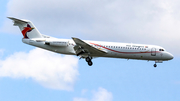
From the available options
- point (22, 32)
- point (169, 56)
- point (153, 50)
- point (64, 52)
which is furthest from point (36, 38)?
point (169, 56)

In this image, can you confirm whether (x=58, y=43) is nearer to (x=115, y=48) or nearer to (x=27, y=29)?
(x=27, y=29)

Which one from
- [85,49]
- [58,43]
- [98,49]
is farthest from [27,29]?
[98,49]

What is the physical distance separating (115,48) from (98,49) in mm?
2262

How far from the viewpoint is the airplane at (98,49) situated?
3145cm

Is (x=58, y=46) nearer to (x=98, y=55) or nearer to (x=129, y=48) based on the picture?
(x=98, y=55)

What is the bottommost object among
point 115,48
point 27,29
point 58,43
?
point 58,43

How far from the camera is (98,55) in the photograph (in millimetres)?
32031

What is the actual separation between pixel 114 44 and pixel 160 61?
21.0 feet

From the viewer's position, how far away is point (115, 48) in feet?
103

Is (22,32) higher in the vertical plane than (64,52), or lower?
higher

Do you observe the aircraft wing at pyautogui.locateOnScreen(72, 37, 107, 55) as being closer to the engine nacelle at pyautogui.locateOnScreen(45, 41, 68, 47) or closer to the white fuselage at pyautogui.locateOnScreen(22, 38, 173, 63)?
the white fuselage at pyautogui.locateOnScreen(22, 38, 173, 63)

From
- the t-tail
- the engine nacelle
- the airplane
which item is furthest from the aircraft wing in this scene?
the t-tail

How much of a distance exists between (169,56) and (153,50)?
235cm

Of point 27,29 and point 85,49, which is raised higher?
point 27,29
